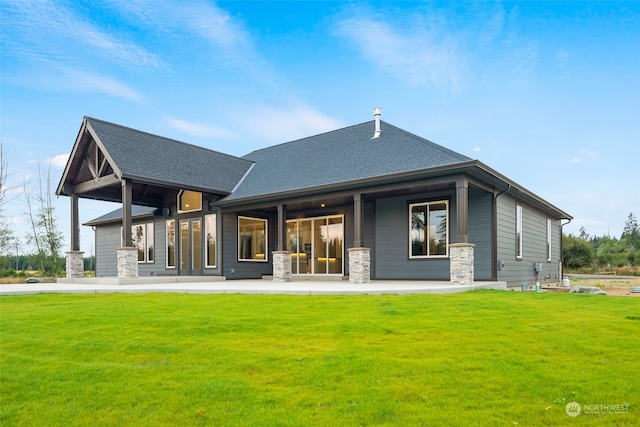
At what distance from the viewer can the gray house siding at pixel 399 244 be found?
12164mm

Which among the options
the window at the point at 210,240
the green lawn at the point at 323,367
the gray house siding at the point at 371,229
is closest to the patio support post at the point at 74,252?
the window at the point at 210,240

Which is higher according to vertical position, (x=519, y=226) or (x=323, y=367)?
A: (x=519, y=226)

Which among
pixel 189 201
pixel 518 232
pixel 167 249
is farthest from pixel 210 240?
pixel 518 232

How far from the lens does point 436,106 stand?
19.5 metres

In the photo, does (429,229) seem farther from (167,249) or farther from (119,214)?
(119,214)

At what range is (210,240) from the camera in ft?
52.0

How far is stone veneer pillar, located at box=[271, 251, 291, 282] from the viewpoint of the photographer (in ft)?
44.0

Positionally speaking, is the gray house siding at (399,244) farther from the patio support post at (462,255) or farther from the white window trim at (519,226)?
the white window trim at (519,226)

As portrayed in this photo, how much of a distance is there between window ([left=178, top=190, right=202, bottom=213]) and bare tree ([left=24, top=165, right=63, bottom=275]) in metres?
10.3

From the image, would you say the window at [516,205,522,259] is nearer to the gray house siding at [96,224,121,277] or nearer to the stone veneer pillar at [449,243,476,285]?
the stone veneer pillar at [449,243,476,285]

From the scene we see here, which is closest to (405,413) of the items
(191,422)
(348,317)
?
(191,422)

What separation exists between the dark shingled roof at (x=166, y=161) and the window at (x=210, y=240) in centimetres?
134

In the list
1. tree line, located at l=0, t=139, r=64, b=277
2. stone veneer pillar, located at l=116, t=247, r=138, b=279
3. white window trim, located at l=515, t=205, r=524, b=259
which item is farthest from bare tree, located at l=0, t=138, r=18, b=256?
white window trim, located at l=515, t=205, r=524, b=259

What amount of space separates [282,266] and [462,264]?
574 cm
